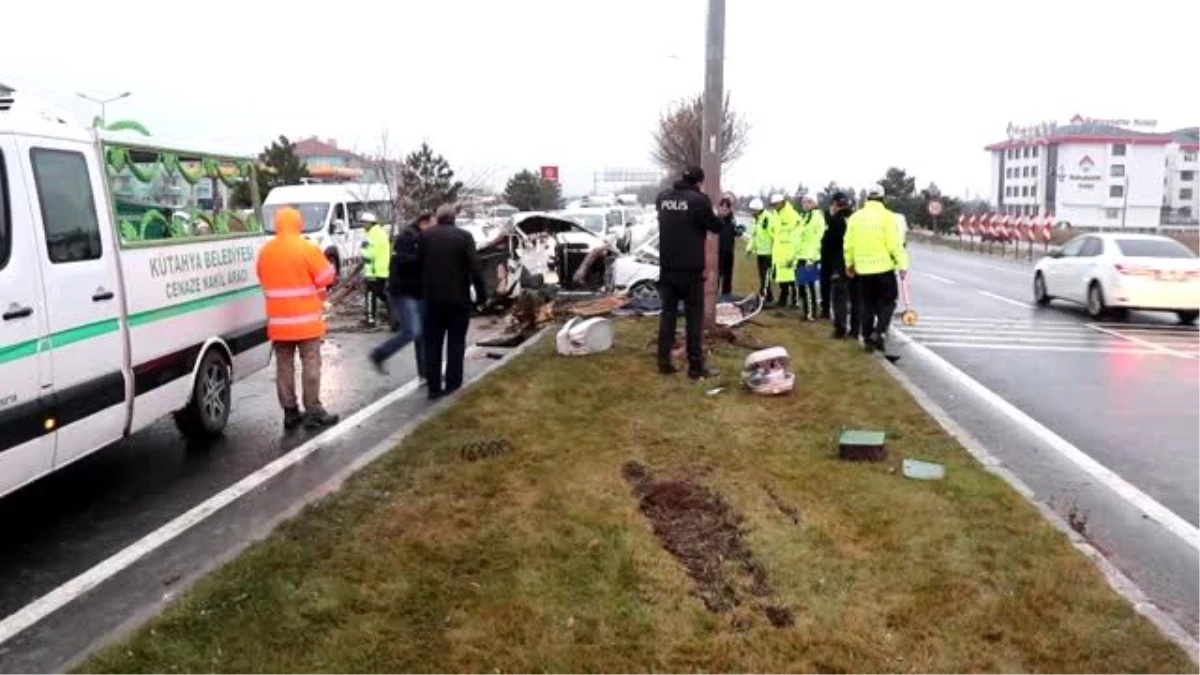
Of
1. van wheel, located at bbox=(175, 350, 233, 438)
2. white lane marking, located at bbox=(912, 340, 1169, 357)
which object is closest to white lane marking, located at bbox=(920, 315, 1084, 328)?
white lane marking, located at bbox=(912, 340, 1169, 357)

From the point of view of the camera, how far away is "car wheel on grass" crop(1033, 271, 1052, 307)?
18750 millimetres

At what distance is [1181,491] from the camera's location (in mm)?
6582

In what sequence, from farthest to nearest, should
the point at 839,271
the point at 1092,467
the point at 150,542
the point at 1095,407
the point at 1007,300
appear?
the point at 1007,300
the point at 839,271
the point at 1095,407
the point at 1092,467
the point at 150,542

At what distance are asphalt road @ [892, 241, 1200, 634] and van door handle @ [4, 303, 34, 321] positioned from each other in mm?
5537

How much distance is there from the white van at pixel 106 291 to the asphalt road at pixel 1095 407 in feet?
18.0

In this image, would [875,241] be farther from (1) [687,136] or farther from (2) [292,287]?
(1) [687,136]

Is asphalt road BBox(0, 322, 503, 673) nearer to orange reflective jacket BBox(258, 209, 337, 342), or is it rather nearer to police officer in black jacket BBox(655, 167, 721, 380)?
orange reflective jacket BBox(258, 209, 337, 342)

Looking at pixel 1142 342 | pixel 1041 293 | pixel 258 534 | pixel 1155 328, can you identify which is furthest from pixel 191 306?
pixel 1041 293

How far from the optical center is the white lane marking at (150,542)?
455 cm

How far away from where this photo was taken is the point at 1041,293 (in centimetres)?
1892

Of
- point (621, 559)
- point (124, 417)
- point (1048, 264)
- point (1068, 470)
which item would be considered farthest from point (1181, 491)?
point (1048, 264)

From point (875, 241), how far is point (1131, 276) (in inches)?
268

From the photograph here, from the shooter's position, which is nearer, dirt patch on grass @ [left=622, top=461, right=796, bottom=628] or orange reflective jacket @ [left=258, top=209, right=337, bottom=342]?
dirt patch on grass @ [left=622, top=461, right=796, bottom=628]

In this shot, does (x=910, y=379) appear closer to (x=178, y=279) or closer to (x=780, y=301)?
(x=780, y=301)
